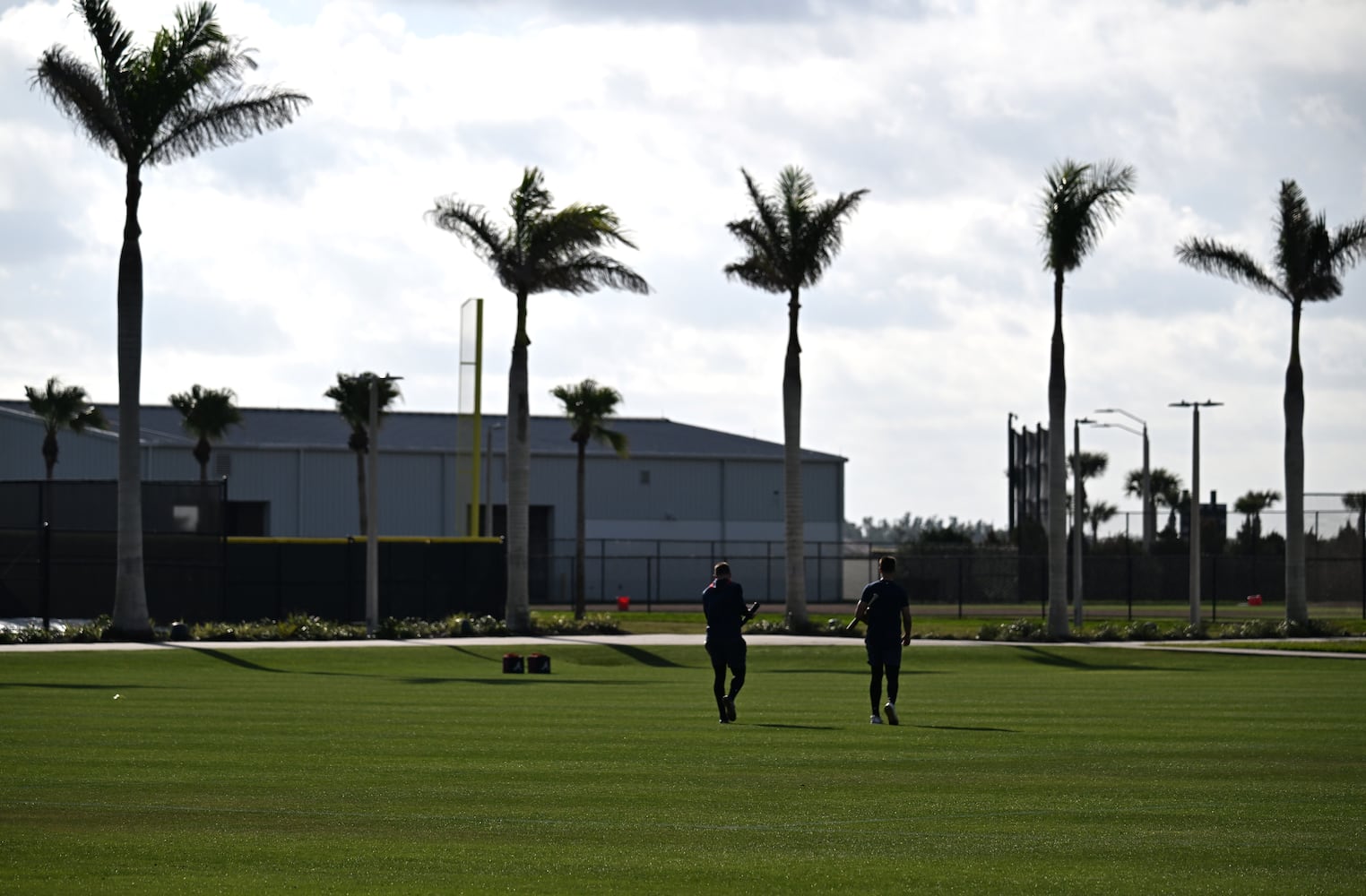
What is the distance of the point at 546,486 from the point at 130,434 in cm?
4212

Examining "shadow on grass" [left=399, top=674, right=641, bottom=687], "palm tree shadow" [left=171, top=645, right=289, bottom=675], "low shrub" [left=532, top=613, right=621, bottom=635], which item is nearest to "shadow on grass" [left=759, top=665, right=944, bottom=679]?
"shadow on grass" [left=399, top=674, right=641, bottom=687]

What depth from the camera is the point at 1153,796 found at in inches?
544

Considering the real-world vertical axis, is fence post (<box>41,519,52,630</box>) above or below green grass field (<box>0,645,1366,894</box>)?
above

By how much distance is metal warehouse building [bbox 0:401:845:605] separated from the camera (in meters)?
75.7

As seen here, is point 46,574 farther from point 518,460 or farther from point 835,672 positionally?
point 835,672

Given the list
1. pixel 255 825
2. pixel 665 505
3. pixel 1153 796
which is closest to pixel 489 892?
pixel 255 825

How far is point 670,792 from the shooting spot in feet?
45.6

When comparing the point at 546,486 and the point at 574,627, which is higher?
the point at 546,486

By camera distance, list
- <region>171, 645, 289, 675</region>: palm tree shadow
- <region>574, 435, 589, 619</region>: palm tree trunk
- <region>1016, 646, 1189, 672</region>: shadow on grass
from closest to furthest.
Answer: <region>171, 645, 289, 675</region>: palm tree shadow → <region>1016, 646, 1189, 672</region>: shadow on grass → <region>574, 435, 589, 619</region>: palm tree trunk

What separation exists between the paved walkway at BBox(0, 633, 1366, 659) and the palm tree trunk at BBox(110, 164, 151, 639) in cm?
101

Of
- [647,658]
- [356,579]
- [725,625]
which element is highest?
[725,625]

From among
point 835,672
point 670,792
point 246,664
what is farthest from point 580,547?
point 670,792

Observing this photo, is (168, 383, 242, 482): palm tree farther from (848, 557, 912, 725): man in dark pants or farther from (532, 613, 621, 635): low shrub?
(848, 557, 912, 725): man in dark pants

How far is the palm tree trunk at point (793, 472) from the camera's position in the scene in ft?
158
